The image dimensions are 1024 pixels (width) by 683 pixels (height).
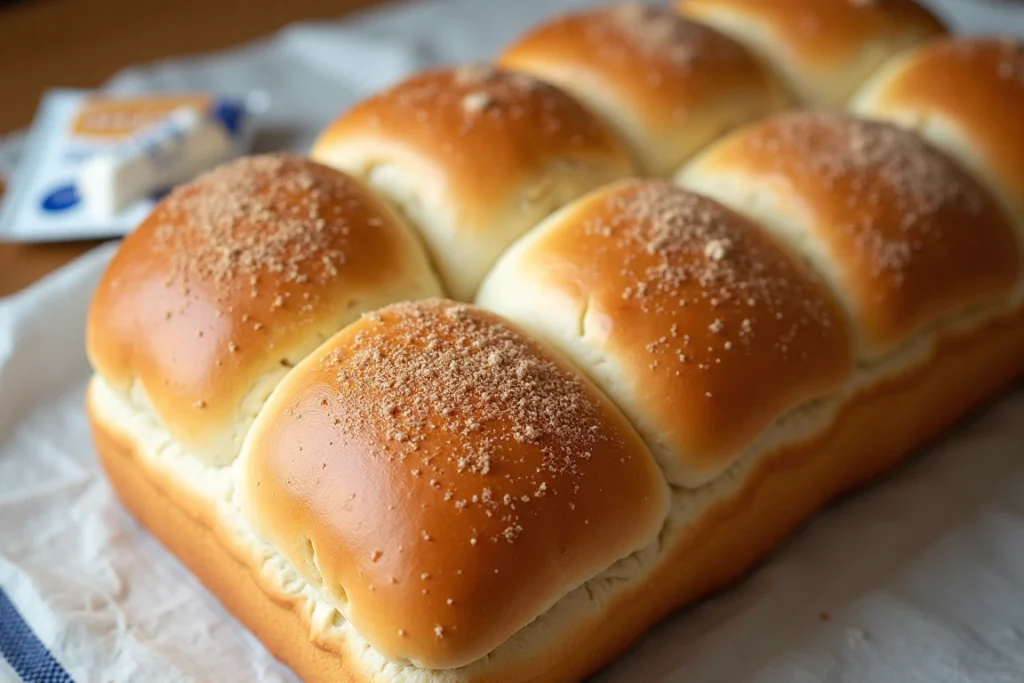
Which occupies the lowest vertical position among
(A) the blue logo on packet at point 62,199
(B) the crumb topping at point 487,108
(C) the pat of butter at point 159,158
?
(A) the blue logo on packet at point 62,199

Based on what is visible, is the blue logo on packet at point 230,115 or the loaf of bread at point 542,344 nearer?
the loaf of bread at point 542,344

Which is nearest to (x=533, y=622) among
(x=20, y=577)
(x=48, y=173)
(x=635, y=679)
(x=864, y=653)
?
(x=635, y=679)

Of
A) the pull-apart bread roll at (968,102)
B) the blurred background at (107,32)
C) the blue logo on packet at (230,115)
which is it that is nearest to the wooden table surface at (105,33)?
the blurred background at (107,32)

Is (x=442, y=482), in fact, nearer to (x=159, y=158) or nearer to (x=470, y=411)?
(x=470, y=411)

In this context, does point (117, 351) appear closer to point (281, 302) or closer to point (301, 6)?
point (281, 302)

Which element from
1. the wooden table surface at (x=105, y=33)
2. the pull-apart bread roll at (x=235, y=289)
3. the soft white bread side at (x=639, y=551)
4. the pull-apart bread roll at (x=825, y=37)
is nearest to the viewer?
the soft white bread side at (x=639, y=551)

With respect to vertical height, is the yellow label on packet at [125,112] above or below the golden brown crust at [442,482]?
below

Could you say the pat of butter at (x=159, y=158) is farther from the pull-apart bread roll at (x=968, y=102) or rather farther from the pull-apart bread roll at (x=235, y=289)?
the pull-apart bread roll at (x=968, y=102)
